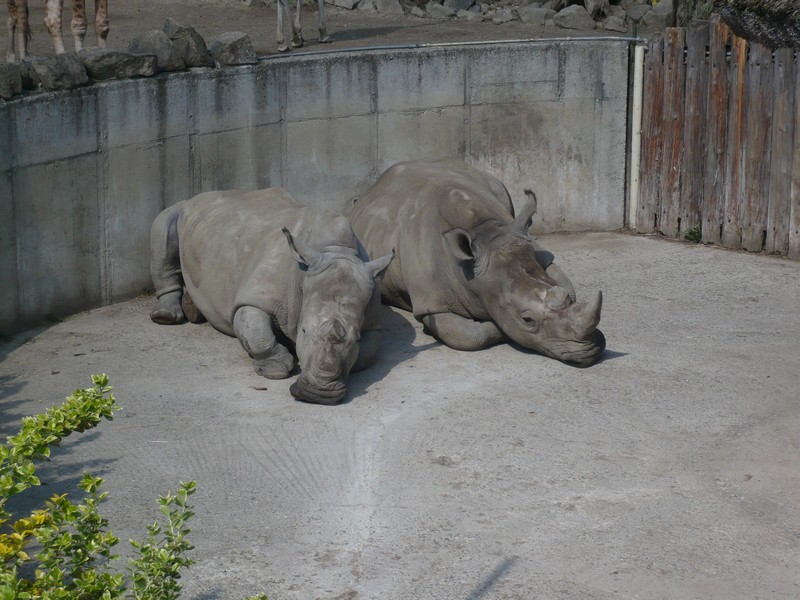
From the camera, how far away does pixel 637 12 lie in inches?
673

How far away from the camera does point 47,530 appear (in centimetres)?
512

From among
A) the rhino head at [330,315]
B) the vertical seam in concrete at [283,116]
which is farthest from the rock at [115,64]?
the rhino head at [330,315]

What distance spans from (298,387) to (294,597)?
8.40 ft

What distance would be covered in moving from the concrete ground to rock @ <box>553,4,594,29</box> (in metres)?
6.84

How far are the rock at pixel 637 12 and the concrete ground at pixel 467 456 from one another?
699cm

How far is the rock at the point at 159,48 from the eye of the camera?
10945 millimetres

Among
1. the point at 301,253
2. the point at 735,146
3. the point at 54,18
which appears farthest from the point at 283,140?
the point at 735,146

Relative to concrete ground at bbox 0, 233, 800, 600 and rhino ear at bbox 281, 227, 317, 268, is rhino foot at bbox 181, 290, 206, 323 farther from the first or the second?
rhino ear at bbox 281, 227, 317, 268

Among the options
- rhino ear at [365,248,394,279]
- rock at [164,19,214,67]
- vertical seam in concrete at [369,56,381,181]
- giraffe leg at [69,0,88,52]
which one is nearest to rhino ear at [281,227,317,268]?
rhino ear at [365,248,394,279]

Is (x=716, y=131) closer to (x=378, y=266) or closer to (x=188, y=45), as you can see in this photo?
(x=378, y=266)

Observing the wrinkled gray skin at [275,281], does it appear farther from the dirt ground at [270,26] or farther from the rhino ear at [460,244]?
the dirt ground at [270,26]

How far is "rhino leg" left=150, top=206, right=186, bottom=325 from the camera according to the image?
10.7 meters

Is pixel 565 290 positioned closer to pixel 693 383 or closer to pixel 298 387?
pixel 693 383

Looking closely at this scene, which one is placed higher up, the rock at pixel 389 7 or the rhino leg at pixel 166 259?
the rock at pixel 389 7
